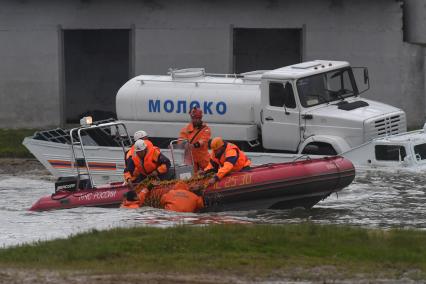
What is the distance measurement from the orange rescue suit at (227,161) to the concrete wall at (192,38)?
35.2 feet

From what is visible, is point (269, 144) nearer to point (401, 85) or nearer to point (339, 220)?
point (339, 220)

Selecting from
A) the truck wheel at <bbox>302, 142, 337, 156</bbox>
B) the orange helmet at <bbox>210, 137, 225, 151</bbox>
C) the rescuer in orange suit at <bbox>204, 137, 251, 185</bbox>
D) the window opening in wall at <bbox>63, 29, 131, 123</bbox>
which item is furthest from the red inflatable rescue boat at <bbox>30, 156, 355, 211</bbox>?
the window opening in wall at <bbox>63, 29, 131, 123</bbox>

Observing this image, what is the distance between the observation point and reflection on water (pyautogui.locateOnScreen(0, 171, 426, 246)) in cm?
1693

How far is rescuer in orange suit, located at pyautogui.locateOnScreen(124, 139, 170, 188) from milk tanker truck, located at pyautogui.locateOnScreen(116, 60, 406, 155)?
415 centimetres

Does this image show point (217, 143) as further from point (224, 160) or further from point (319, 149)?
point (319, 149)

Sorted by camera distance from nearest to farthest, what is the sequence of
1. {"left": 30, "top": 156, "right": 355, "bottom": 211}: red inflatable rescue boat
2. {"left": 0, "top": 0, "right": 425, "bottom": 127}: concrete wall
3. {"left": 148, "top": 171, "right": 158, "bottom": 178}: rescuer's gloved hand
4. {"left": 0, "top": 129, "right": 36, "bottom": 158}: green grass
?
{"left": 30, "top": 156, "right": 355, "bottom": 211}: red inflatable rescue boat < {"left": 148, "top": 171, "right": 158, "bottom": 178}: rescuer's gloved hand < {"left": 0, "top": 129, "right": 36, "bottom": 158}: green grass < {"left": 0, "top": 0, "right": 425, "bottom": 127}: concrete wall

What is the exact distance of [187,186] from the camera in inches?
734

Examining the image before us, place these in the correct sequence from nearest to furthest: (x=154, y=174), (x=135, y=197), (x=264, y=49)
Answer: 1. (x=135, y=197)
2. (x=154, y=174)
3. (x=264, y=49)

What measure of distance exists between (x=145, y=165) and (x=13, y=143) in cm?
900

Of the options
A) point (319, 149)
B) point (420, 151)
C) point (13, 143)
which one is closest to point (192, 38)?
point (13, 143)

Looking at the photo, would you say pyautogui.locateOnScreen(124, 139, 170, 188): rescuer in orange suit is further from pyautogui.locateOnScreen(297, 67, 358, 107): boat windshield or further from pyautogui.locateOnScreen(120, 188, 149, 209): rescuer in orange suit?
pyautogui.locateOnScreen(297, 67, 358, 107): boat windshield

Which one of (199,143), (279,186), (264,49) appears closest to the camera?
(279,186)

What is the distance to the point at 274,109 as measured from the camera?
22.7 metres

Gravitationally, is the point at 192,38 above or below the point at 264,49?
above
